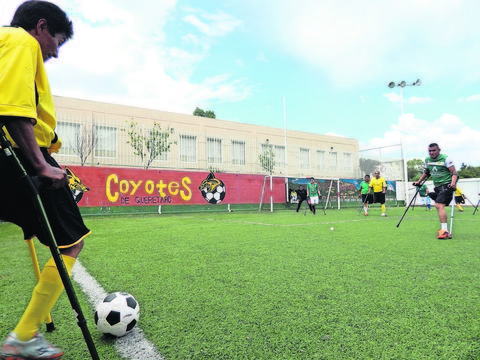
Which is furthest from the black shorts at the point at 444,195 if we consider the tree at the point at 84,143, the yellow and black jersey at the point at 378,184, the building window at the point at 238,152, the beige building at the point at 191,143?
the building window at the point at 238,152

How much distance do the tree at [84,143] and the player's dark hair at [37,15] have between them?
905 inches

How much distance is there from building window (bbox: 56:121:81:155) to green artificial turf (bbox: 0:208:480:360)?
19.3m

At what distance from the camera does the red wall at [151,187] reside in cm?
1280

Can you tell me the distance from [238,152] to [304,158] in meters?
9.73

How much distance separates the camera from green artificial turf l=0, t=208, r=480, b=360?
172 centimetres

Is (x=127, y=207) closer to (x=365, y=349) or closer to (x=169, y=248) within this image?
(x=169, y=248)

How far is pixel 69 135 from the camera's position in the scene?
853 inches

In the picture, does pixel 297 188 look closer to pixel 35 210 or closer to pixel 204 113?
pixel 35 210

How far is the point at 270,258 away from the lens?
405 cm

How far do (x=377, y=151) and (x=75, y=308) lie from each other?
2920 centimetres

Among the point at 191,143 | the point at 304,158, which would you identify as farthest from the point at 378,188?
the point at 304,158

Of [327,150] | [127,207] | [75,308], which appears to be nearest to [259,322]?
[75,308]

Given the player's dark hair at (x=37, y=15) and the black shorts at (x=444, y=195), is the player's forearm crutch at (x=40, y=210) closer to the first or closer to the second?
the player's dark hair at (x=37, y=15)

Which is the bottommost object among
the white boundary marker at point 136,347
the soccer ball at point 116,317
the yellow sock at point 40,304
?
the white boundary marker at point 136,347
